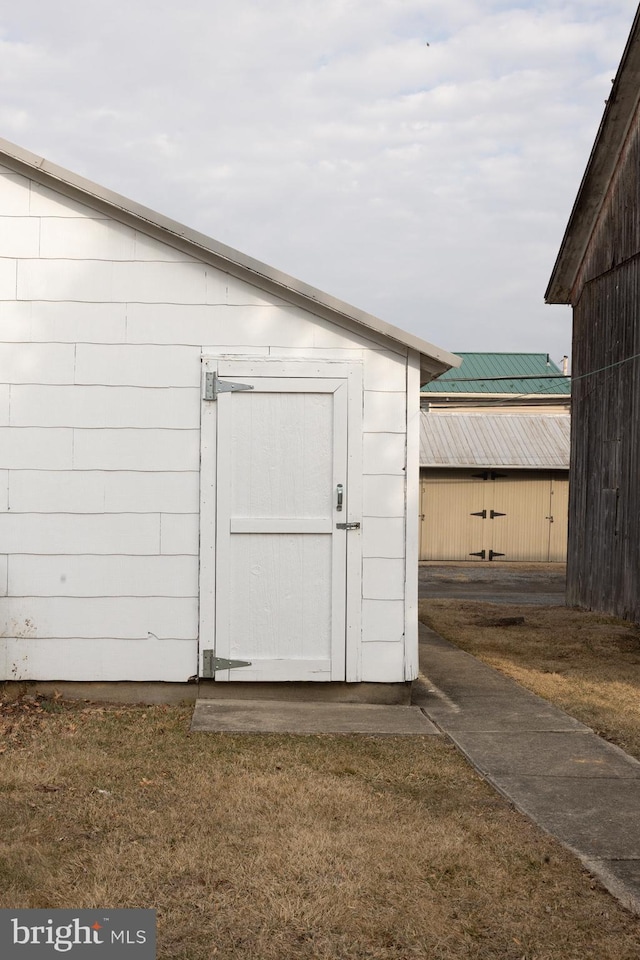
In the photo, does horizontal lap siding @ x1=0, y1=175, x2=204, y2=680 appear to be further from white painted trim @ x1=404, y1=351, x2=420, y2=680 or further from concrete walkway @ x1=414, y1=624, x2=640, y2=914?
concrete walkway @ x1=414, y1=624, x2=640, y2=914

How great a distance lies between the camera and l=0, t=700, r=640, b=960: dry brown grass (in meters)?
3.29

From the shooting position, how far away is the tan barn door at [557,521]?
83.5 ft

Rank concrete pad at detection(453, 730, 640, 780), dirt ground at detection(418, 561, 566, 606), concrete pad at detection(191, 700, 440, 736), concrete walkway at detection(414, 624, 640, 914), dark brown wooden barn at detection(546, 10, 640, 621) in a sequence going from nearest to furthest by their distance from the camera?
concrete walkway at detection(414, 624, 640, 914), concrete pad at detection(453, 730, 640, 780), concrete pad at detection(191, 700, 440, 736), dark brown wooden barn at detection(546, 10, 640, 621), dirt ground at detection(418, 561, 566, 606)

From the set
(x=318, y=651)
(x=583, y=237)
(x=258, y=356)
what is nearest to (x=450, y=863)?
(x=318, y=651)

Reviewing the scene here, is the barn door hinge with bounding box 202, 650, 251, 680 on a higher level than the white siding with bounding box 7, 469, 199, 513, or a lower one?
lower

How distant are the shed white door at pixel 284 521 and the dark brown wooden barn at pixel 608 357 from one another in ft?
21.4

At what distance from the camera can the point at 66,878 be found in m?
3.63

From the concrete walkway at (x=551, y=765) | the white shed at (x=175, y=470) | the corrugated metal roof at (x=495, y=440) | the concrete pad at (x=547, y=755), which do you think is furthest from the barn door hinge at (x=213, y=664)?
the corrugated metal roof at (x=495, y=440)

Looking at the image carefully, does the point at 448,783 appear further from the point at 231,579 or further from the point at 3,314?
the point at 3,314

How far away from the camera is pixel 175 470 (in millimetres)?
6809

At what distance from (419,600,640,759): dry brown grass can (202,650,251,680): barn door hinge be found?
91.3 inches

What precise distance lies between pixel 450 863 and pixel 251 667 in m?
3.07

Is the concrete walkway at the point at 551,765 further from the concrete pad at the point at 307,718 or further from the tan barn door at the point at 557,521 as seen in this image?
the tan barn door at the point at 557,521

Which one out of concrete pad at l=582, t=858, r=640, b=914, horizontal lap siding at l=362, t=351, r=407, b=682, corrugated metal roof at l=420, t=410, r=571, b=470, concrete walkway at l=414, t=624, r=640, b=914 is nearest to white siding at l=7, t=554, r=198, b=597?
horizontal lap siding at l=362, t=351, r=407, b=682
